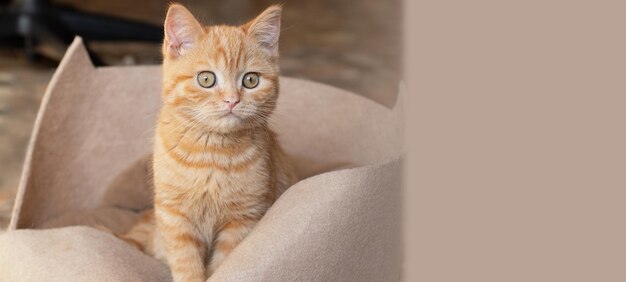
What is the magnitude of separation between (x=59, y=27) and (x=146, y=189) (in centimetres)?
141

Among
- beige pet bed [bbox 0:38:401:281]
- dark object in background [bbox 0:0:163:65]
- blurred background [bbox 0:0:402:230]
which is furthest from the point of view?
dark object in background [bbox 0:0:163:65]

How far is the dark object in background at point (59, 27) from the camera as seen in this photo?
2895 mm

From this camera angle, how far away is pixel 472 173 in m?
0.69

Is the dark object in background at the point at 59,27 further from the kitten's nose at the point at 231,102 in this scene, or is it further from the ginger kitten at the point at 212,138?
the kitten's nose at the point at 231,102

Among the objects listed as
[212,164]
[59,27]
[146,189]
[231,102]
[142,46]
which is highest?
[231,102]

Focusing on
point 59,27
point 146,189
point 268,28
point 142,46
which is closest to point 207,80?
point 268,28

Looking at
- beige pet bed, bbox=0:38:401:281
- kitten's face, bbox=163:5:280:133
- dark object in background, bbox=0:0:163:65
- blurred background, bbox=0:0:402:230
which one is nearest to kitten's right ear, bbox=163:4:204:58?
kitten's face, bbox=163:5:280:133

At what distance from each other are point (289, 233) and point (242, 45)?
0.29 meters

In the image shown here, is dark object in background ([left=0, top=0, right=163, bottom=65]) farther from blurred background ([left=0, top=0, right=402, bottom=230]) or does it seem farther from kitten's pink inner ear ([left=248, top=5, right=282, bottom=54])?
kitten's pink inner ear ([left=248, top=5, right=282, bottom=54])

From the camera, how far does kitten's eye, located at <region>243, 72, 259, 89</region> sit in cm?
119

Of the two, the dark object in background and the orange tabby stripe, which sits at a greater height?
the orange tabby stripe

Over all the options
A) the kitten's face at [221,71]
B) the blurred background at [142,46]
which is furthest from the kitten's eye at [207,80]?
the blurred background at [142,46]

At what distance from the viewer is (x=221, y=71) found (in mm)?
1175

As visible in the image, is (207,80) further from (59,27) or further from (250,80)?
(59,27)
